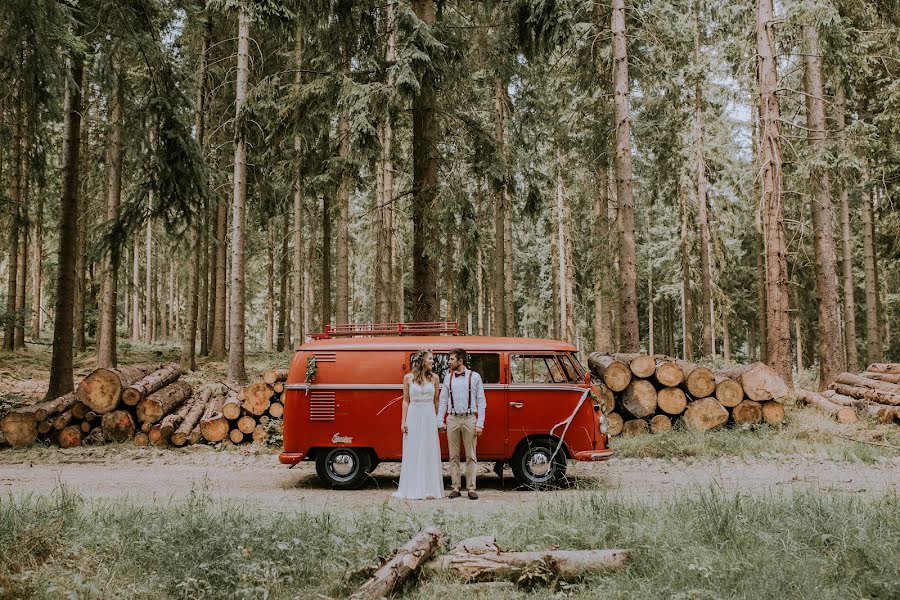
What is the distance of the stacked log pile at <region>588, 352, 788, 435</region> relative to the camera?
1221 centimetres

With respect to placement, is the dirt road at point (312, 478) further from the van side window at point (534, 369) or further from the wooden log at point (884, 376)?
the wooden log at point (884, 376)

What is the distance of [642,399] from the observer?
12.3 meters

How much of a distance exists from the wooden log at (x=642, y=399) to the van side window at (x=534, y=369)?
11.9ft

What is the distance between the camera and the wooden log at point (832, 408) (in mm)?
12758

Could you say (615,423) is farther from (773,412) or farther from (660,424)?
(773,412)

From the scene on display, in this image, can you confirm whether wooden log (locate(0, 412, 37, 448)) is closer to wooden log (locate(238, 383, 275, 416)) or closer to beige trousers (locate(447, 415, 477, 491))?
wooden log (locate(238, 383, 275, 416))

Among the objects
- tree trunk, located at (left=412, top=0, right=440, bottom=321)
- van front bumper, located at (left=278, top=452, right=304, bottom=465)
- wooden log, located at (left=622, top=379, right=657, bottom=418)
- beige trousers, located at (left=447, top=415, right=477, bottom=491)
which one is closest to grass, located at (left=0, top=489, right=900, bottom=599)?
beige trousers, located at (left=447, top=415, right=477, bottom=491)

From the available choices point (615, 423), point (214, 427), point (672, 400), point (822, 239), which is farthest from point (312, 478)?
point (822, 239)

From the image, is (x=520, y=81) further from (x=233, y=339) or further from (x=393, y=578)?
(x=393, y=578)

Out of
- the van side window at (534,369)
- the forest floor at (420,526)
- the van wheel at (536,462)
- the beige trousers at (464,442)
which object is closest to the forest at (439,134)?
the van side window at (534,369)

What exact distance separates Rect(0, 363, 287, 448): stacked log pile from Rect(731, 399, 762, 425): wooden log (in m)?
9.11

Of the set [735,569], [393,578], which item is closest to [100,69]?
[393,578]

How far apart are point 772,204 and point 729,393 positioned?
4.71 m

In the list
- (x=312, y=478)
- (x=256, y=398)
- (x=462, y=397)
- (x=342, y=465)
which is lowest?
(x=312, y=478)
